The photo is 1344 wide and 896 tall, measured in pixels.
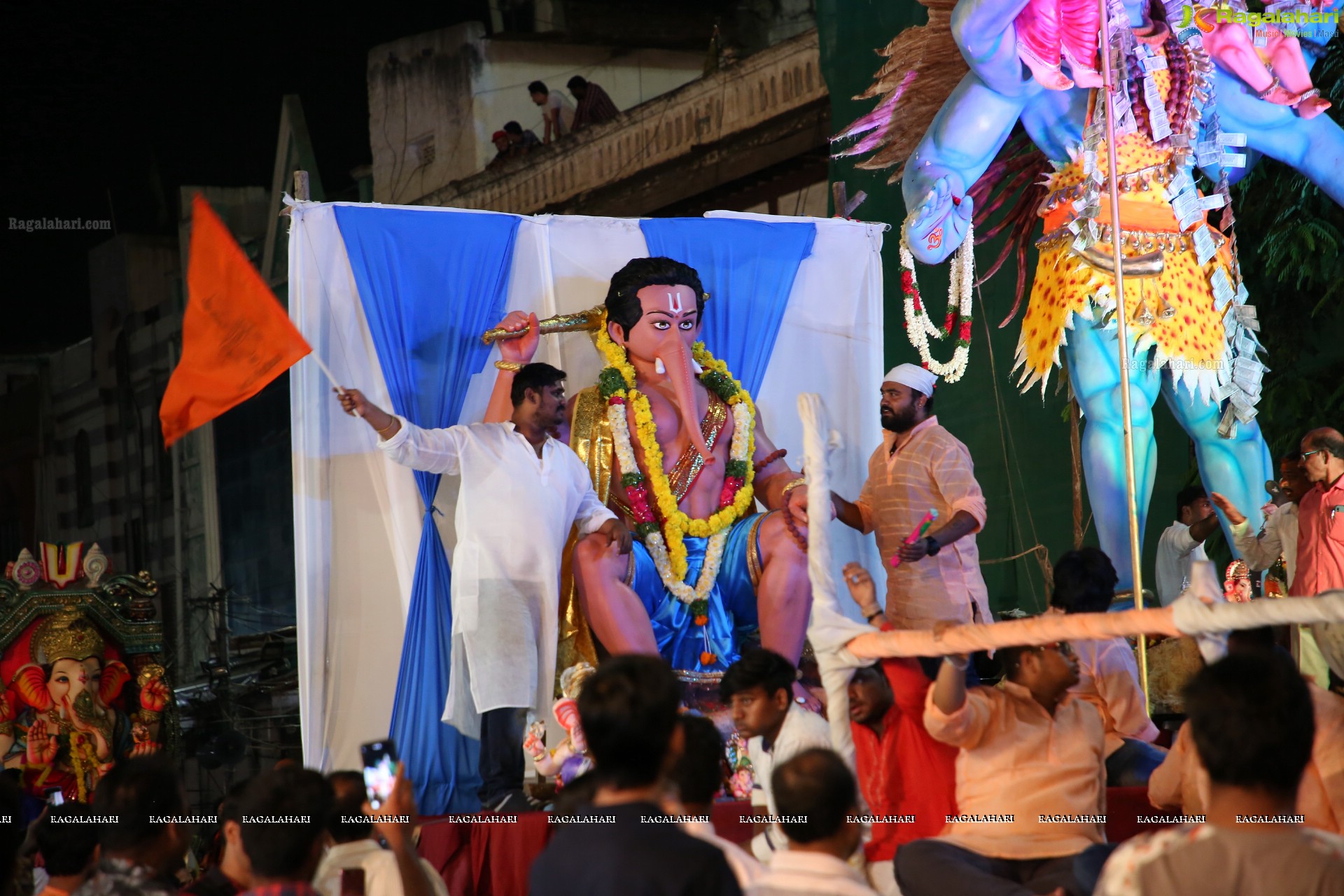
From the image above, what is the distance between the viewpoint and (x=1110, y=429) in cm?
597

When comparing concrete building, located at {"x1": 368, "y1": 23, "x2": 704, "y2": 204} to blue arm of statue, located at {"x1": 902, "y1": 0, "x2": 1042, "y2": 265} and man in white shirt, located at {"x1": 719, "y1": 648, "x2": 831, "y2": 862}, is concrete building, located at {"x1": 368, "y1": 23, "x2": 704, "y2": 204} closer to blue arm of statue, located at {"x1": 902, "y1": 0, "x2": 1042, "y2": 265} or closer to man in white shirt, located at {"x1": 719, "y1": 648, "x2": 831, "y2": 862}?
blue arm of statue, located at {"x1": 902, "y1": 0, "x2": 1042, "y2": 265}

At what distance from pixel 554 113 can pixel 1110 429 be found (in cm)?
810

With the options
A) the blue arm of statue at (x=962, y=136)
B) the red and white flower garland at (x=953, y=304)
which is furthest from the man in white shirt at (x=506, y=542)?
the blue arm of statue at (x=962, y=136)

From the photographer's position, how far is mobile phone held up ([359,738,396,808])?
302cm

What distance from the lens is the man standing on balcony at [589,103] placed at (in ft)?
42.2

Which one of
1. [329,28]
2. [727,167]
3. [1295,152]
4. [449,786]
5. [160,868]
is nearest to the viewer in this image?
[160,868]

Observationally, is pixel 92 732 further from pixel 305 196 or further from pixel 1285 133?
pixel 1285 133

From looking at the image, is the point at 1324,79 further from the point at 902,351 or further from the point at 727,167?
the point at 727,167

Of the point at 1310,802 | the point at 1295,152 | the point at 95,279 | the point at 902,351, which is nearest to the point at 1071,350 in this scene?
the point at 1295,152

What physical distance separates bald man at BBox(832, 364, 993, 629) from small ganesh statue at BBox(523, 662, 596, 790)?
113 centimetres

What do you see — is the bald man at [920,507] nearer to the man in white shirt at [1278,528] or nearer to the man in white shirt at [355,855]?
the man in white shirt at [1278,528]

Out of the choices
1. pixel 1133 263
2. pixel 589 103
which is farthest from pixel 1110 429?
pixel 589 103

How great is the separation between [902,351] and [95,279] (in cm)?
722

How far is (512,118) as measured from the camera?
13.3 metres
